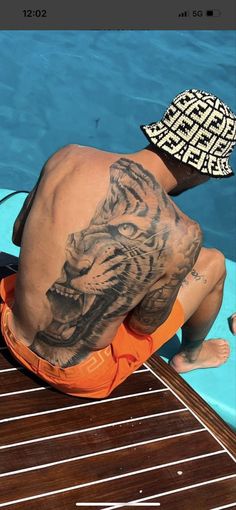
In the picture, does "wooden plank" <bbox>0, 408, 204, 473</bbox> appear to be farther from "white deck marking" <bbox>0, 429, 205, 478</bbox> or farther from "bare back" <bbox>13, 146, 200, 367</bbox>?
"bare back" <bbox>13, 146, 200, 367</bbox>

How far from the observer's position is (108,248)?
6.40 ft

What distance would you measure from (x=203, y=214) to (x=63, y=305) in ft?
11.5

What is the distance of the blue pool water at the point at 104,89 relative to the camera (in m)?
5.61

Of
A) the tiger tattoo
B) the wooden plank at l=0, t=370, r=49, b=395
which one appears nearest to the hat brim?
the tiger tattoo

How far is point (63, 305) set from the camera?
210 centimetres

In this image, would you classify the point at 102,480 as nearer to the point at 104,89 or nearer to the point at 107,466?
the point at 107,466

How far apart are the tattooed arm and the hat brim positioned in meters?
0.21

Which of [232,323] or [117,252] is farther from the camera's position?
[232,323]

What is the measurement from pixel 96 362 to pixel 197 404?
21.9 inches

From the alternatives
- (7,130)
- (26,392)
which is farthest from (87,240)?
(7,130)

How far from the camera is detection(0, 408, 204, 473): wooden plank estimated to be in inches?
86.7
